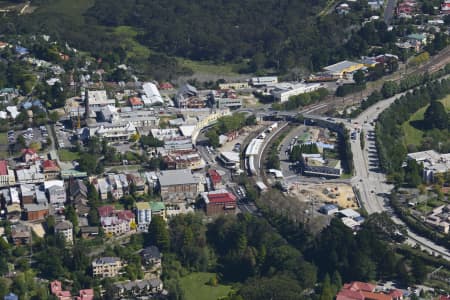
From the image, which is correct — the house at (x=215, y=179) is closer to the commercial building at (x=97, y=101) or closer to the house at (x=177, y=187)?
the house at (x=177, y=187)

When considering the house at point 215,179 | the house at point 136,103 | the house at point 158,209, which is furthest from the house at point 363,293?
the house at point 136,103

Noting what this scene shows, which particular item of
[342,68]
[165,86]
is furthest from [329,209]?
[342,68]

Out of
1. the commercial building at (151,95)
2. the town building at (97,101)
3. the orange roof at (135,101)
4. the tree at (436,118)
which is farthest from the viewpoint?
the commercial building at (151,95)

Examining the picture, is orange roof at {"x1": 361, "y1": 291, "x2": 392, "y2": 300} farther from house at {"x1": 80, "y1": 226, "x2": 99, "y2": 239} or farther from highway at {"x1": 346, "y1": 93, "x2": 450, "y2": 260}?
house at {"x1": 80, "y1": 226, "x2": 99, "y2": 239}

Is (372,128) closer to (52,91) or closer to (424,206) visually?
(424,206)

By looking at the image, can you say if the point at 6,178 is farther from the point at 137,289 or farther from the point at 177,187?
the point at 137,289

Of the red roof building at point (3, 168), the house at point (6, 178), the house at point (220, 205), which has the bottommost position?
the house at point (220, 205)

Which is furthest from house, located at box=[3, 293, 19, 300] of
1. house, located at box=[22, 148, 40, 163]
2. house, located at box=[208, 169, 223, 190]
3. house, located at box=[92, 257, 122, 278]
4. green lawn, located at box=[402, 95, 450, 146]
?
green lawn, located at box=[402, 95, 450, 146]
